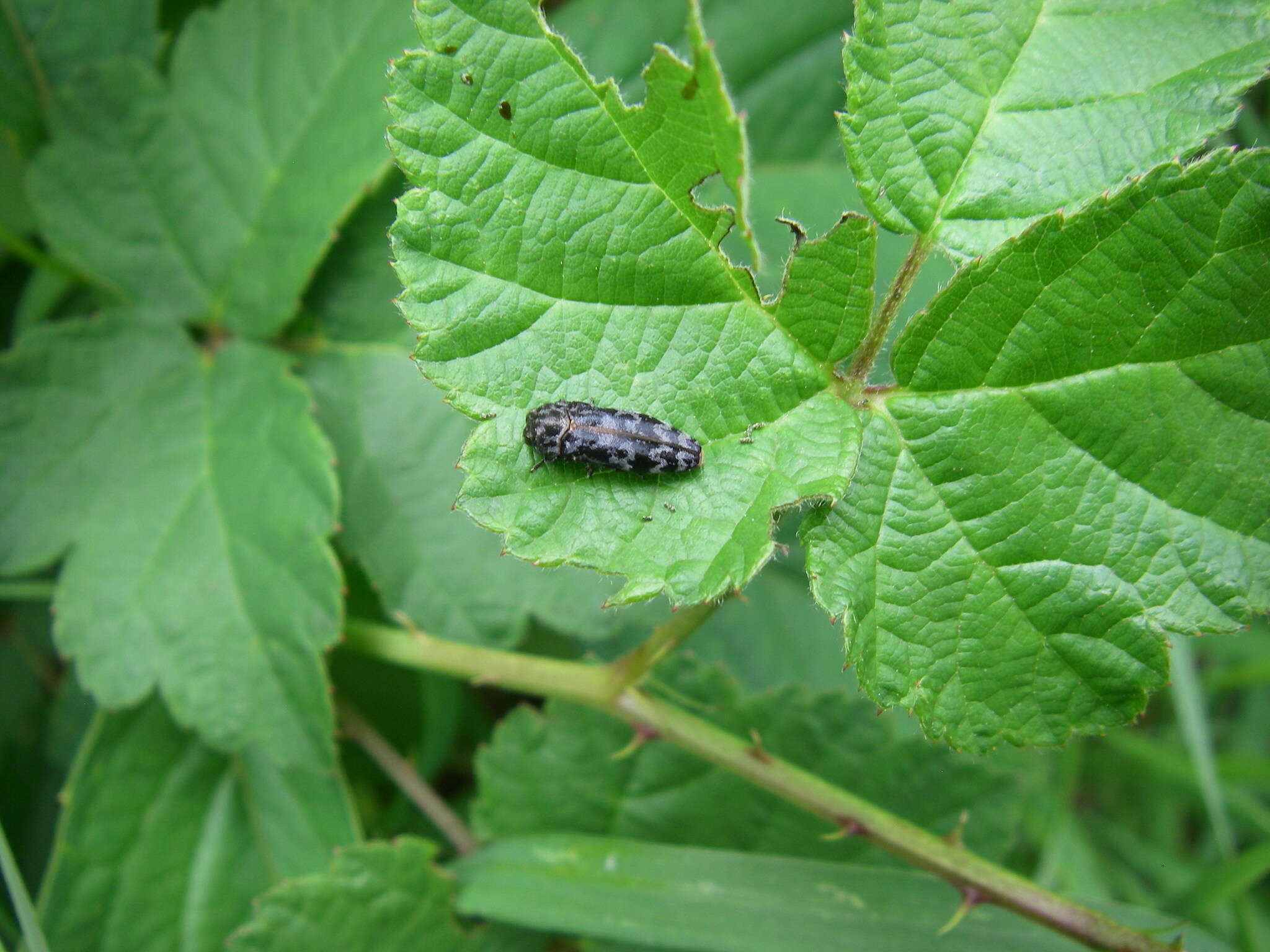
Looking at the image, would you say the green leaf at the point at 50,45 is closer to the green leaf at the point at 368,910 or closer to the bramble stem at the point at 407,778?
the bramble stem at the point at 407,778

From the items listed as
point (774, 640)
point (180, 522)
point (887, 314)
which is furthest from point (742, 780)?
point (180, 522)

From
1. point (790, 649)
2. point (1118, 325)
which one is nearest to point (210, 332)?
point (790, 649)

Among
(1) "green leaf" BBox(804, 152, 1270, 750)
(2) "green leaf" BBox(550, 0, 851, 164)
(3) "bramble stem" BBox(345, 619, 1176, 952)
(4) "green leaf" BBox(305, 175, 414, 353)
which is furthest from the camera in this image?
(2) "green leaf" BBox(550, 0, 851, 164)

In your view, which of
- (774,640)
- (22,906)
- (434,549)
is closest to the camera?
(22,906)

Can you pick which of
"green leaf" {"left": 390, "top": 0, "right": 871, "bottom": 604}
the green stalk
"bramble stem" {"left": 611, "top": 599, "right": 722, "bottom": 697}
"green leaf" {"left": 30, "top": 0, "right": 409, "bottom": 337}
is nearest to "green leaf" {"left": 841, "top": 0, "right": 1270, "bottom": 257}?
"green leaf" {"left": 390, "top": 0, "right": 871, "bottom": 604}

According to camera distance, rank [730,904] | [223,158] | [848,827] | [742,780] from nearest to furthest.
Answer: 1. [848,827]
2. [730,904]
3. [742,780]
4. [223,158]

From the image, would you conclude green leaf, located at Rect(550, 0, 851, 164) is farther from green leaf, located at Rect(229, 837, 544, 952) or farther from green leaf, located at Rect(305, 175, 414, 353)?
green leaf, located at Rect(229, 837, 544, 952)

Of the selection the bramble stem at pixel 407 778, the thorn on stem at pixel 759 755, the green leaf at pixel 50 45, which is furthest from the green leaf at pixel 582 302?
the green leaf at pixel 50 45

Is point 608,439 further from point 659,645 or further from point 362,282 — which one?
point 362,282
